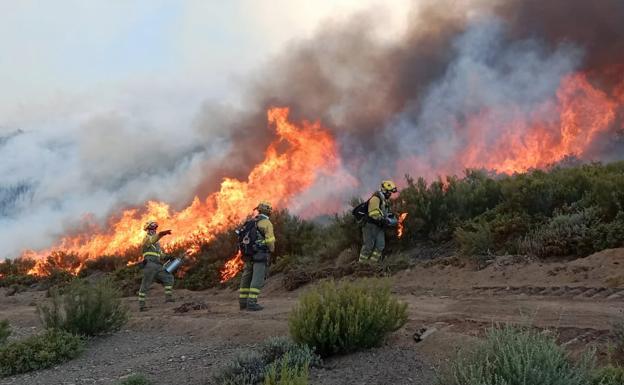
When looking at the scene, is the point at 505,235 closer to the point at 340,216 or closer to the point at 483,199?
the point at 483,199

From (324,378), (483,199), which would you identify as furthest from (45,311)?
(483,199)

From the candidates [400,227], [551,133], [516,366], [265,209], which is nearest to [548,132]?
[551,133]

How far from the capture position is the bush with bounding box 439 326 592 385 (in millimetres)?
3951

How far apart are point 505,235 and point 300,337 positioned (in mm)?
7789

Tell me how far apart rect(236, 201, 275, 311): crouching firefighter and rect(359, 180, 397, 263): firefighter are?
11.1 ft

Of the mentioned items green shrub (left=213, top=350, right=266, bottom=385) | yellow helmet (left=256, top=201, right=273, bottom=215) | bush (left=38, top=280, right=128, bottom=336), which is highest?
yellow helmet (left=256, top=201, right=273, bottom=215)

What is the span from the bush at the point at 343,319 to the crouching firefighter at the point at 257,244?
13.9 feet

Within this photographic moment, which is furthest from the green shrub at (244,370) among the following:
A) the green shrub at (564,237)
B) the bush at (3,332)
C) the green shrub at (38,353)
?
the green shrub at (564,237)

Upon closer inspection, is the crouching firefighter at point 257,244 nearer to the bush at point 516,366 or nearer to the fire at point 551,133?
the bush at point 516,366

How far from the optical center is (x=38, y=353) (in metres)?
8.64

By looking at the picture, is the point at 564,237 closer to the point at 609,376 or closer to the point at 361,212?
the point at 361,212

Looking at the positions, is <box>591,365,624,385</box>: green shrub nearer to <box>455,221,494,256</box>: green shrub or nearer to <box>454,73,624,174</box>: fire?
<box>455,221,494,256</box>: green shrub

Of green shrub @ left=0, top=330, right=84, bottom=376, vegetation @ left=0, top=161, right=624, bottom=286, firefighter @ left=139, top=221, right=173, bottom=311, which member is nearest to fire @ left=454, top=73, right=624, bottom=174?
vegetation @ left=0, top=161, right=624, bottom=286

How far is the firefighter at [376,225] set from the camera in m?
13.9
